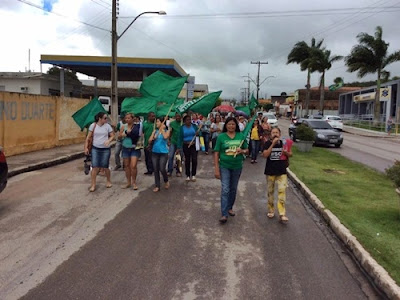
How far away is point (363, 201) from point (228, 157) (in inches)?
127

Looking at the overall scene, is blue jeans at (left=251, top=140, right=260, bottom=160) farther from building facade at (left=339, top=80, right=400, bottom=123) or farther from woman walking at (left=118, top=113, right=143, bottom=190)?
building facade at (left=339, top=80, right=400, bottom=123)

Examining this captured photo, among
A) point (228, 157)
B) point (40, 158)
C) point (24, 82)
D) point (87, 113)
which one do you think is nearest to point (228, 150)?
point (228, 157)

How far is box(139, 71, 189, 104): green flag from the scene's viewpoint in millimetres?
9211

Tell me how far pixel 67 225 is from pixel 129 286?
2312 millimetres

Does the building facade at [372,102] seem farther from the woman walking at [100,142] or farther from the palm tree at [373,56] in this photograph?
the woman walking at [100,142]

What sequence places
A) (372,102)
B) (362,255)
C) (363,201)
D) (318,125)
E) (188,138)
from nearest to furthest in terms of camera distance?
1. (362,255)
2. (363,201)
3. (188,138)
4. (318,125)
5. (372,102)

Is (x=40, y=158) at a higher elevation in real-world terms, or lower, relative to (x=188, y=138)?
lower

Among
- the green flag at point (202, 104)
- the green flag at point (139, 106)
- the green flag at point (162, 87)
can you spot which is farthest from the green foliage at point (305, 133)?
the green flag at point (139, 106)

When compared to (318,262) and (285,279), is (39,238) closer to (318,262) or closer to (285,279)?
(285,279)

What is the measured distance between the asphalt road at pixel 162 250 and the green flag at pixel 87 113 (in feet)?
8.80

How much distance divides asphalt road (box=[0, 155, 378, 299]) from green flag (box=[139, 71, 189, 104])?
98.6 inches

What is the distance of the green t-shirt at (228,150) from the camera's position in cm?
610

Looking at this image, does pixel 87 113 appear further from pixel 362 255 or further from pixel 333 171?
pixel 362 255

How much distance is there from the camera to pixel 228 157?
6.11 m
